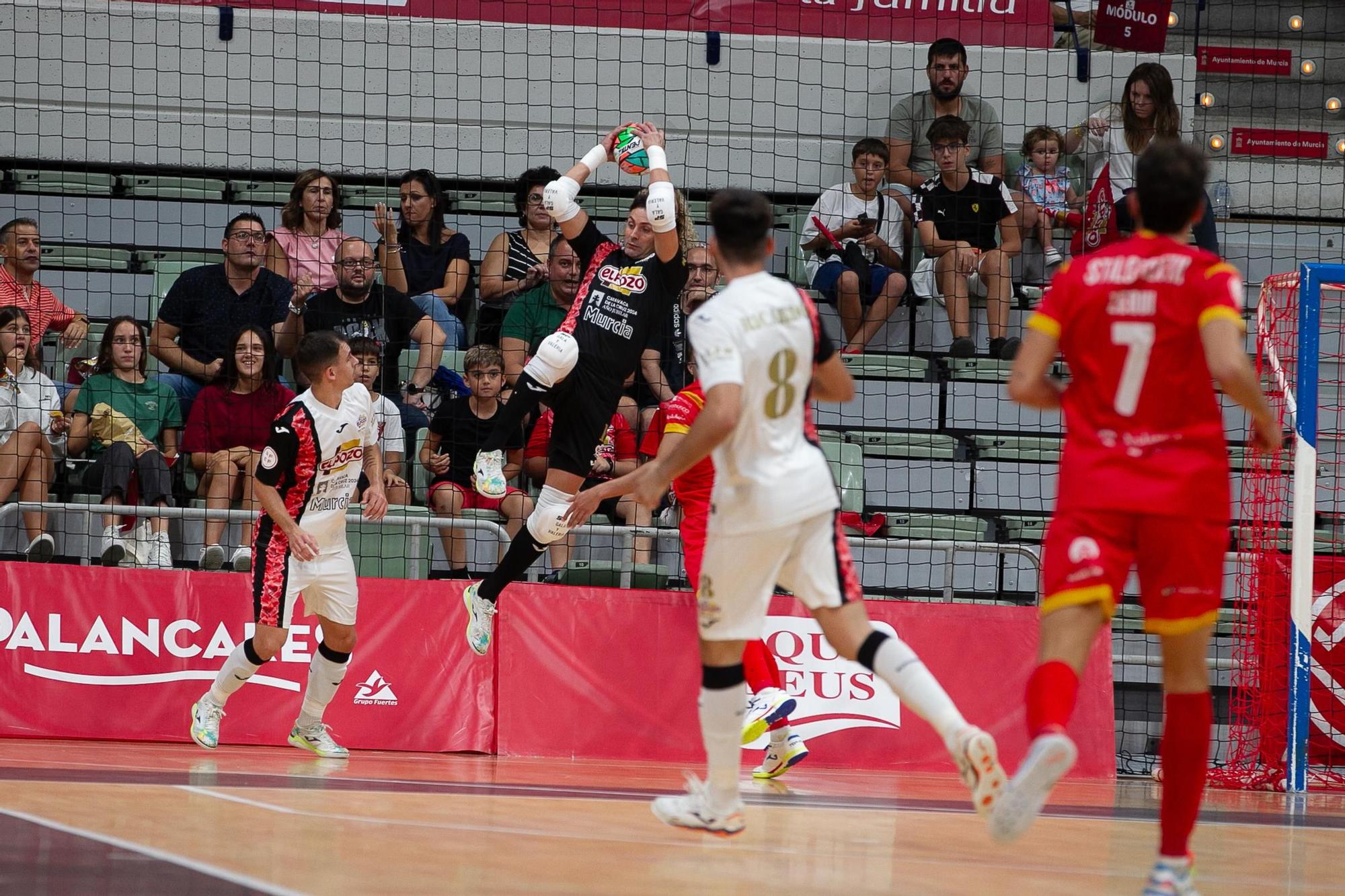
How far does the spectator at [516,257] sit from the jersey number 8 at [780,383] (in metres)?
6.22

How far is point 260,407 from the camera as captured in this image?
9.53m

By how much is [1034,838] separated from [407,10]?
28.6 ft

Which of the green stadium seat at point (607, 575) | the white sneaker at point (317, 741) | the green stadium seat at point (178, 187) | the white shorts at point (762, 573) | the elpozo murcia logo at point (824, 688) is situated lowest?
the white sneaker at point (317, 741)

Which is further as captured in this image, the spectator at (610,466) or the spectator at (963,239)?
the spectator at (963,239)

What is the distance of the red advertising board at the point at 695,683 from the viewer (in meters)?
8.46

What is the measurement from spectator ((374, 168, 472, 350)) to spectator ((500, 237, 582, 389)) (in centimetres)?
53

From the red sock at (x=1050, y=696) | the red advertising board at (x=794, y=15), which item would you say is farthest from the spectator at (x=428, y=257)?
the red sock at (x=1050, y=696)

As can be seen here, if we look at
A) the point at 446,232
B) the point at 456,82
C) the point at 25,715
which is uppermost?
the point at 456,82

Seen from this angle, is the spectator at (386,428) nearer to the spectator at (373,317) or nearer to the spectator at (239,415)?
the spectator at (373,317)

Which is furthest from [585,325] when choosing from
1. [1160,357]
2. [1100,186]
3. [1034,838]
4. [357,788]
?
[1100,186]

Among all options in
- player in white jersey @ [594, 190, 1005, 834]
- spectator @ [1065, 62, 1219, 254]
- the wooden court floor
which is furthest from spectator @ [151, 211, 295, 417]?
player in white jersey @ [594, 190, 1005, 834]

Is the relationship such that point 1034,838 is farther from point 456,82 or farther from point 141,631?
point 456,82

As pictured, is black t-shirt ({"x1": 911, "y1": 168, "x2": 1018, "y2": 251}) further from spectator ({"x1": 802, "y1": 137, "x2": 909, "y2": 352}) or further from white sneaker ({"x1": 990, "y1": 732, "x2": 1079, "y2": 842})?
white sneaker ({"x1": 990, "y1": 732, "x2": 1079, "y2": 842})

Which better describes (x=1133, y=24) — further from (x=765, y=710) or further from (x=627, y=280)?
(x=765, y=710)
